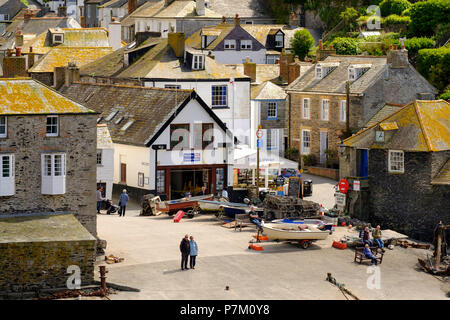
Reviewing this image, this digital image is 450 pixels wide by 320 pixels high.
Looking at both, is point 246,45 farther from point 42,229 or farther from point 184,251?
point 42,229

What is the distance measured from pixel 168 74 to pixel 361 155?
20.7 m

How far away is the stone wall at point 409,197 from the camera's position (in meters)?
55.9

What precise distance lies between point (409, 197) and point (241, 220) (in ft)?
28.3

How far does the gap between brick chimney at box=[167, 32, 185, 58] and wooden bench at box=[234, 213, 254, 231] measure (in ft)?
83.0

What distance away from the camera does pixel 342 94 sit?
7494cm

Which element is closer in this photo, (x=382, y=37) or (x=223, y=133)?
(x=223, y=133)

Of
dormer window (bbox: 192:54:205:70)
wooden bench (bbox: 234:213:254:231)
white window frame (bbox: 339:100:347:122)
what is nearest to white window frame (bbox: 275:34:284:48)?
Answer: dormer window (bbox: 192:54:205:70)

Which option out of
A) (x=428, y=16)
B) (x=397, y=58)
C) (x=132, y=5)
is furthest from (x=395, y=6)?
(x=132, y=5)

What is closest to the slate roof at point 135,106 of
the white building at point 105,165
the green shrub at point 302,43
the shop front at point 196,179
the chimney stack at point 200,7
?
the white building at point 105,165

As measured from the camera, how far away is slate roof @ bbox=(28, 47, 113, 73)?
89.8 meters

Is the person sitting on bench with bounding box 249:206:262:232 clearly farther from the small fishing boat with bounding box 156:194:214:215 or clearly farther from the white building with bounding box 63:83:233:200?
the white building with bounding box 63:83:233:200

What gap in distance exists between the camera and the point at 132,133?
2569 inches
